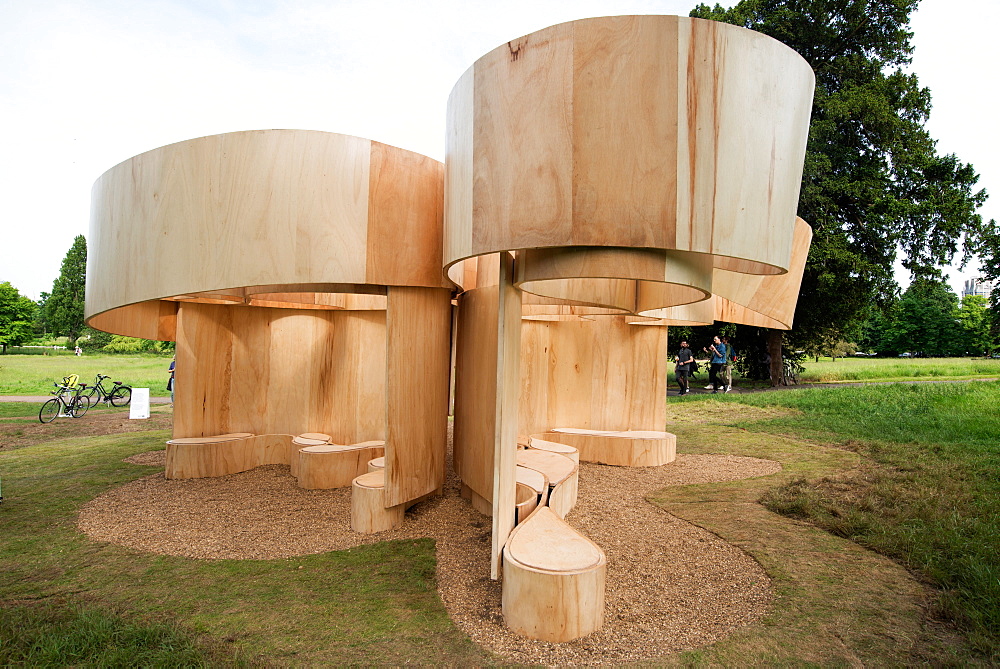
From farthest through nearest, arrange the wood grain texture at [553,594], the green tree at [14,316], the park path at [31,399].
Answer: the green tree at [14,316] → the park path at [31,399] → the wood grain texture at [553,594]

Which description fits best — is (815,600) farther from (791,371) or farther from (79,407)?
(791,371)

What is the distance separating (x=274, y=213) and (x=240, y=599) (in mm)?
3072

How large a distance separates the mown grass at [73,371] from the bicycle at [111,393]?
→ 1.75 feet

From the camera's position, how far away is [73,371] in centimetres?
2075

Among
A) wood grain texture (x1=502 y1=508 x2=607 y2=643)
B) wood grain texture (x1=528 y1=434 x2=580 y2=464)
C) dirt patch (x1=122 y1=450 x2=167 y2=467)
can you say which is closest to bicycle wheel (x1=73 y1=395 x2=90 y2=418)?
dirt patch (x1=122 y1=450 x2=167 y2=467)

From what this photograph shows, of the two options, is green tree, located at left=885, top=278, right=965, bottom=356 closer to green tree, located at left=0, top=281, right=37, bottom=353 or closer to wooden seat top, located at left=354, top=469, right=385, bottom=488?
wooden seat top, located at left=354, top=469, right=385, bottom=488

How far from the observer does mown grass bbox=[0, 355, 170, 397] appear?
18.7 meters

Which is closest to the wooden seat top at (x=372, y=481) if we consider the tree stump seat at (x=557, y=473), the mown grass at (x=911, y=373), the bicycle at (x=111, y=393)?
the tree stump seat at (x=557, y=473)

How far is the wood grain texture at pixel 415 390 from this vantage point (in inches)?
208

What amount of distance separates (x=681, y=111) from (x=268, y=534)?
4999 millimetres

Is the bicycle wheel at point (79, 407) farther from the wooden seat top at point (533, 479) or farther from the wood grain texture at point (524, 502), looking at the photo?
the wood grain texture at point (524, 502)

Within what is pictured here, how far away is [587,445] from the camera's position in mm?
8875

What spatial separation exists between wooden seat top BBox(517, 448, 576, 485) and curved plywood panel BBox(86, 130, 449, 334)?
2558 mm

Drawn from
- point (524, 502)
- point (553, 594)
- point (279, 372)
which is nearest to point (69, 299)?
point (279, 372)
